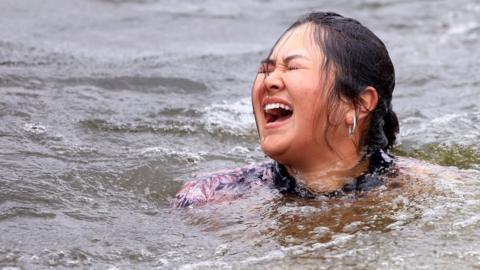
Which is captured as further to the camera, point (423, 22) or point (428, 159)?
point (423, 22)

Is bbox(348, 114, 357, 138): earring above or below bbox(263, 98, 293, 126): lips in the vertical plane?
below

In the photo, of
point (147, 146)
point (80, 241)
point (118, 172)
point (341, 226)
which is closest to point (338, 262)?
point (341, 226)

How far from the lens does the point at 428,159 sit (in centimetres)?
550

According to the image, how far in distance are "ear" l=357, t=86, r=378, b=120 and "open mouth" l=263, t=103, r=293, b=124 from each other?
0.38 m

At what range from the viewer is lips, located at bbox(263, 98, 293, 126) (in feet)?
13.7

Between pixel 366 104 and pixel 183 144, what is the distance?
1.76m

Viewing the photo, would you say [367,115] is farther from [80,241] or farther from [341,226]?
[80,241]

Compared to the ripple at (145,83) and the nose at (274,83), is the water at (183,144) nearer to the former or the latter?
the ripple at (145,83)

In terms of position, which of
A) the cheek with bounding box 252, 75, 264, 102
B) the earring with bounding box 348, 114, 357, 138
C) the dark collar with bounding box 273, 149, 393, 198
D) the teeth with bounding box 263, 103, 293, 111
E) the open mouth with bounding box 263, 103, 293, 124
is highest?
the cheek with bounding box 252, 75, 264, 102

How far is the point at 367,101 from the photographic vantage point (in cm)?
440

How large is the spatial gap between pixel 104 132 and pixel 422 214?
2.46m

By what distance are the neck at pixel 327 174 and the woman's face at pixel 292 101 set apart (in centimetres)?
10

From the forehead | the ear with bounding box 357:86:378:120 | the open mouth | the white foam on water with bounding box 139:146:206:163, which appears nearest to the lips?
the open mouth

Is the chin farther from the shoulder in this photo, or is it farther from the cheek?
the shoulder
